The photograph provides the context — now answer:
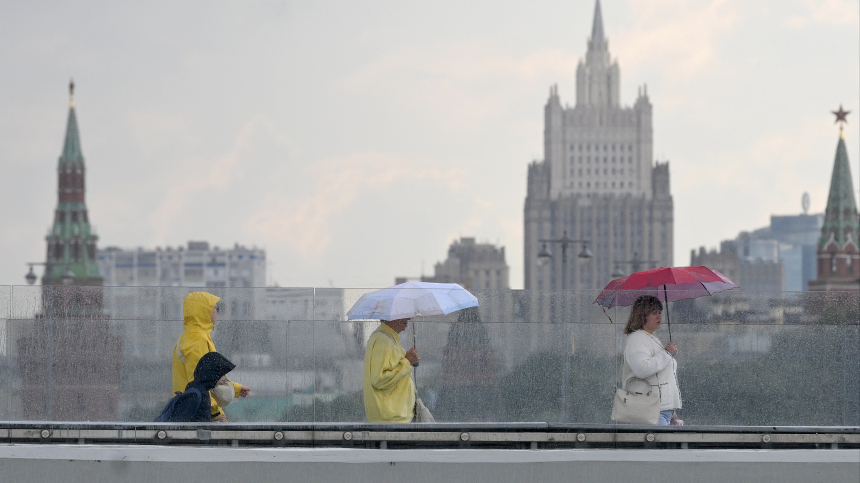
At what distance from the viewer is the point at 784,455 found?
28.7 feet

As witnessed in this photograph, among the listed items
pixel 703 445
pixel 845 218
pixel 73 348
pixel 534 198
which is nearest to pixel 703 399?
pixel 703 445

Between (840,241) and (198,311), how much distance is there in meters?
99.4

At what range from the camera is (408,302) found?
9.97 metres

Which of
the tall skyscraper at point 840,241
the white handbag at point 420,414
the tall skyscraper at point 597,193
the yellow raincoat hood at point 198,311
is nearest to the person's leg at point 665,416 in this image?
the white handbag at point 420,414

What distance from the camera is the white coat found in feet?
31.4

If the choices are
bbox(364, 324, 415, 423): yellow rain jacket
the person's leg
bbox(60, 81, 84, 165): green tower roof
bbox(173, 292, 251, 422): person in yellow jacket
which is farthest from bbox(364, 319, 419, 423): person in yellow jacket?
bbox(60, 81, 84, 165): green tower roof

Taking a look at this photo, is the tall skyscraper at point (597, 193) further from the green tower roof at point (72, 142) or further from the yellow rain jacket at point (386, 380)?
the yellow rain jacket at point (386, 380)

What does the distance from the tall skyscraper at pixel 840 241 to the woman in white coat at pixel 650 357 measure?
93052 millimetres

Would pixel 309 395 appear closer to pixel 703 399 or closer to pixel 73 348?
pixel 73 348

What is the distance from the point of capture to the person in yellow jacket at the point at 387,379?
31.4 feet

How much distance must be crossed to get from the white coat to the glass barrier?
1.02 metres

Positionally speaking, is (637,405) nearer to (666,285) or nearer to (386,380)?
(666,285)

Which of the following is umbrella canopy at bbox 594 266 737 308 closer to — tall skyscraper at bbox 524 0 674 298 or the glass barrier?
the glass barrier

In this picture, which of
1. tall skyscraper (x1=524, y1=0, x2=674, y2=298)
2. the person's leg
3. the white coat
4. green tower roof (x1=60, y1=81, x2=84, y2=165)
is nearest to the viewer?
the white coat
